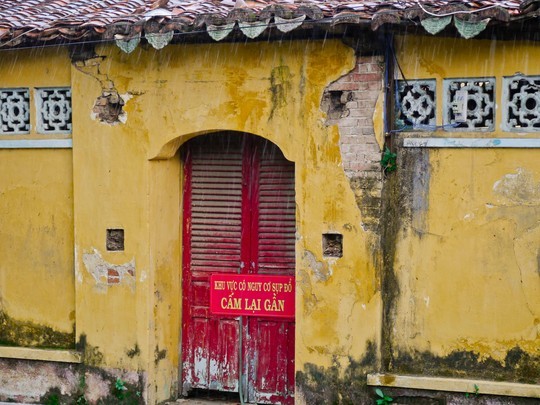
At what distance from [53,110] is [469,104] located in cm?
401

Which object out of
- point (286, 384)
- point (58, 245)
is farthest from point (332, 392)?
point (58, 245)

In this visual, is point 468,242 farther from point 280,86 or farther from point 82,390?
point 82,390

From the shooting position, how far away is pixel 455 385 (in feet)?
25.3

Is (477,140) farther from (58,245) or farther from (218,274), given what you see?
(58,245)

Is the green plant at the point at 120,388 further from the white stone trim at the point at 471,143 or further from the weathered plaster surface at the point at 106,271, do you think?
the white stone trim at the point at 471,143

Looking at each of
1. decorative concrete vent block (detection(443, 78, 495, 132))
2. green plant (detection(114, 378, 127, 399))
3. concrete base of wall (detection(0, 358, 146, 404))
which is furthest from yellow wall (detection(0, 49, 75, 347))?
decorative concrete vent block (detection(443, 78, 495, 132))

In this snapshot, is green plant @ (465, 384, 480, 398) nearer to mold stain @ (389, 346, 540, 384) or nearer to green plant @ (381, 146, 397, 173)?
mold stain @ (389, 346, 540, 384)

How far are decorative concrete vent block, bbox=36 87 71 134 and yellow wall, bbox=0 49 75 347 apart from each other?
2.8 inches

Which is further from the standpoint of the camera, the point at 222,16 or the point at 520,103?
the point at 222,16

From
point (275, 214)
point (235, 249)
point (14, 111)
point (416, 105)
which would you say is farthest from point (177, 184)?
point (416, 105)

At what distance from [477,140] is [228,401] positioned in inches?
139

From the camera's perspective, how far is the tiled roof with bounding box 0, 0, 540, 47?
23.4 feet

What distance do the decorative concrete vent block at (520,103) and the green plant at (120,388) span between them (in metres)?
4.24

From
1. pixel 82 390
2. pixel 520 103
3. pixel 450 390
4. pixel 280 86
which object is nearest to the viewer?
pixel 520 103
